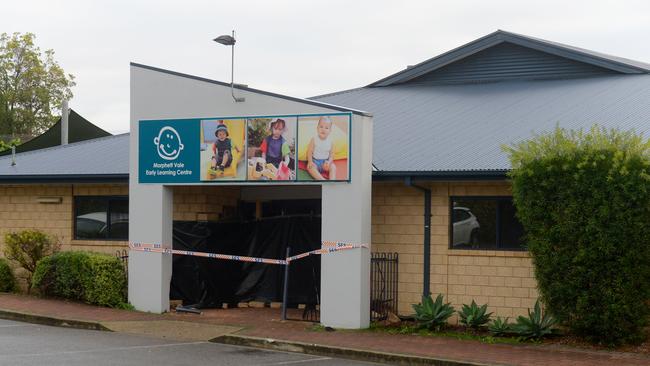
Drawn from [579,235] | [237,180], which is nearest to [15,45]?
[237,180]

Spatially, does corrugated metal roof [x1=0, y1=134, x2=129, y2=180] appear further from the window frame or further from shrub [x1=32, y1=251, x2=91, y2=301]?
the window frame

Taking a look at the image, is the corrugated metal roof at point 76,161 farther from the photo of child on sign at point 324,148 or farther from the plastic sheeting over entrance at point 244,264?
the photo of child on sign at point 324,148

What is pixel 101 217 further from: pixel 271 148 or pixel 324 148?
pixel 324 148

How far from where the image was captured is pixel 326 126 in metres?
16.4

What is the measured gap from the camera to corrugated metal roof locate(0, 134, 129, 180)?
19344mm

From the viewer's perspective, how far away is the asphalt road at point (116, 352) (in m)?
12.6

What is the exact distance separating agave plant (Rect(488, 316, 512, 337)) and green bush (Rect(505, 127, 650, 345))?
1210 mm

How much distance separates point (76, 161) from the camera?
67.0 ft

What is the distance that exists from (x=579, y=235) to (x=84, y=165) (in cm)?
1046

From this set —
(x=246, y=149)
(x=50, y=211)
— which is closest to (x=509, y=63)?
(x=246, y=149)

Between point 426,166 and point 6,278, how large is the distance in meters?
9.23

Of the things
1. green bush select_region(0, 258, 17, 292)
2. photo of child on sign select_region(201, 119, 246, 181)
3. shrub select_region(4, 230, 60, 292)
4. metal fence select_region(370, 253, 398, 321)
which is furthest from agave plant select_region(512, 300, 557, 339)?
green bush select_region(0, 258, 17, 292)

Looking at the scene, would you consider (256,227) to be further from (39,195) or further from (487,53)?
(487,53)

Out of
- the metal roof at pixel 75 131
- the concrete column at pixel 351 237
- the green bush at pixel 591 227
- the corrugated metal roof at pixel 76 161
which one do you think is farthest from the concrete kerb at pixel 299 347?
the metal roof at pixel 75 131
